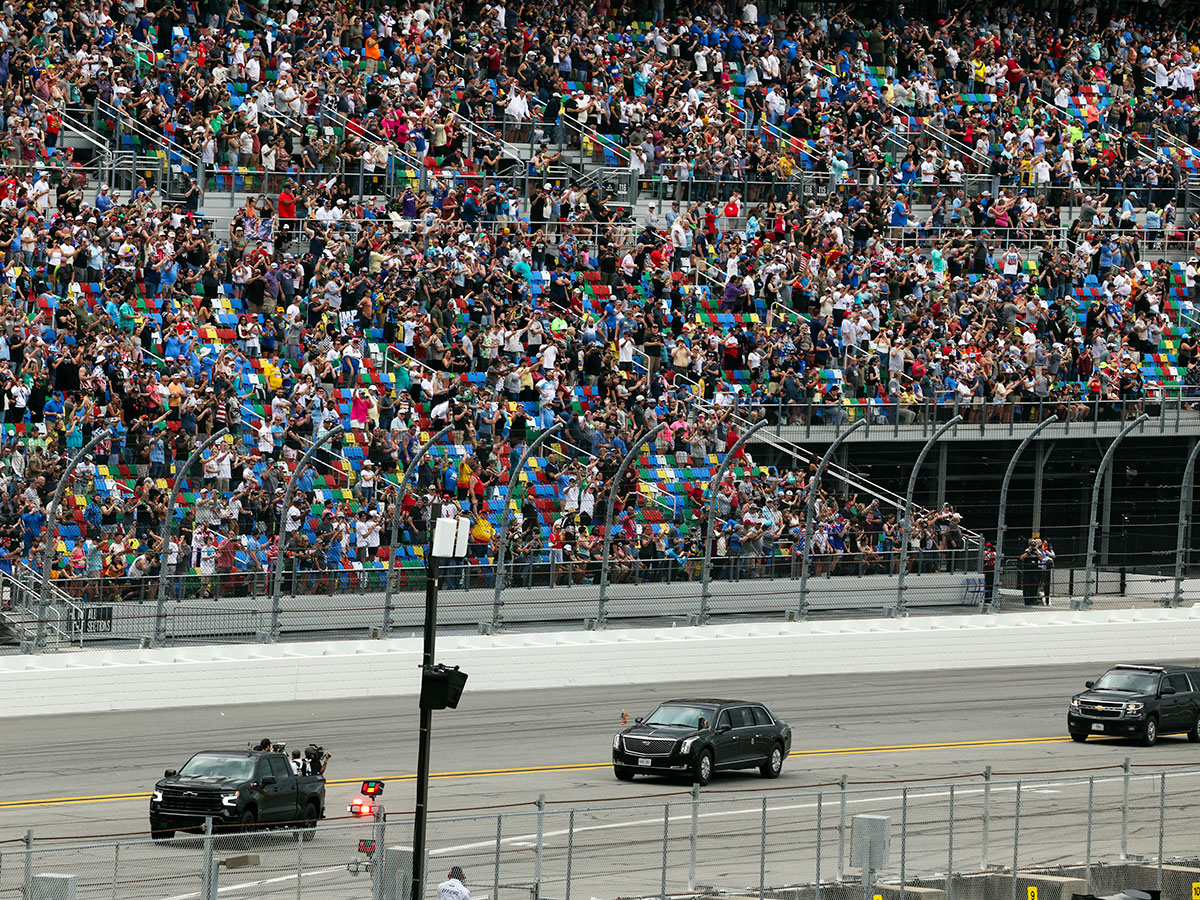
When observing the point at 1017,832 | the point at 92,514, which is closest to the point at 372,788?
the point at 1017,832

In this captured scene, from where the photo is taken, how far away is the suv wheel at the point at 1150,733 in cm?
3170

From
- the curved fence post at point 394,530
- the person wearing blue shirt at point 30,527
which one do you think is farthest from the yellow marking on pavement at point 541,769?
the person wearing blue shirt at point 30,527

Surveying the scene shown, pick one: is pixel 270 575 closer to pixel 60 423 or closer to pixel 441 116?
pixel 60 423

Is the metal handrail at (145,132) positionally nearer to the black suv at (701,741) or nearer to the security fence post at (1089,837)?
the black suv at (701,741)

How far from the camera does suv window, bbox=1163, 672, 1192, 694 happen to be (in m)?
32.3

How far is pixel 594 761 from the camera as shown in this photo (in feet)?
94.7

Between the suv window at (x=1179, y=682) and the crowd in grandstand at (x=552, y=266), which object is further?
the crowd in grandstand at (x=552, y=266)

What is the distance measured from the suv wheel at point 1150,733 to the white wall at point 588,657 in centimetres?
598

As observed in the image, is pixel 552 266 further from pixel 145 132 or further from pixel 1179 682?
pixel 1179 682

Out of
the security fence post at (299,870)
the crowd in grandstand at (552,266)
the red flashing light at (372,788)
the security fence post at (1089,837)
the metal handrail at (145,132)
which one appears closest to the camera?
the security fence post at (299,870)

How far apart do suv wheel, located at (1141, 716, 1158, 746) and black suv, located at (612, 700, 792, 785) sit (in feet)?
19.4

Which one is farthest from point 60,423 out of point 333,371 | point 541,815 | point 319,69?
point 541,815

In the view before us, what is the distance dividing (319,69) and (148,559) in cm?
1415

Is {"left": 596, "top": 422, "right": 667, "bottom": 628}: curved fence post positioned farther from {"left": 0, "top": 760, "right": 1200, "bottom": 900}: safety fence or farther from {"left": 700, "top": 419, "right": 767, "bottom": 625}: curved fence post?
{"left": 0, "top": 760, "right": 1200, "bottom": 900}: safety fence
